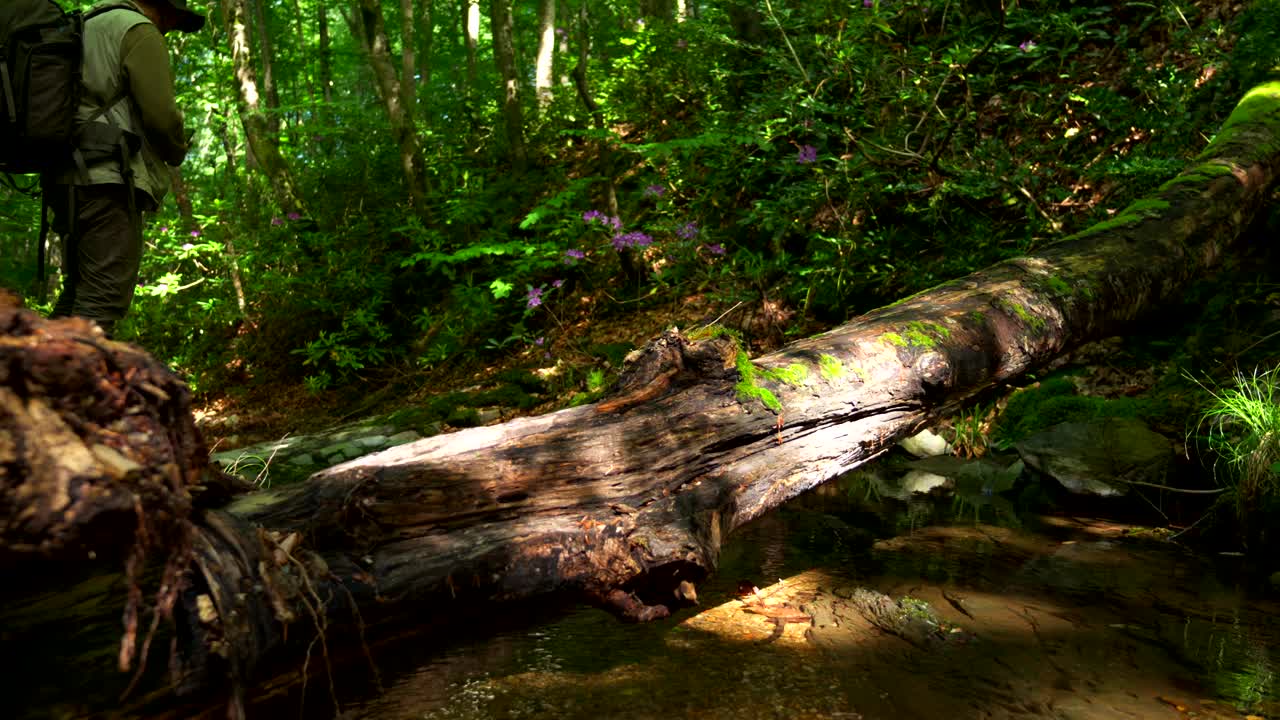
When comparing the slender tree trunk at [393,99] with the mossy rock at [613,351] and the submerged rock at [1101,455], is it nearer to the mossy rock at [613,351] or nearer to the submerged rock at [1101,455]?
the mossy rock at [613,351]

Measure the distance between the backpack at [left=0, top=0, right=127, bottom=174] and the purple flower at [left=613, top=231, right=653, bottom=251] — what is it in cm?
482

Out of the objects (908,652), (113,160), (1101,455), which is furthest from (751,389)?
(113,160)

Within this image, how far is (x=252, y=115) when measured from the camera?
31.9 ft

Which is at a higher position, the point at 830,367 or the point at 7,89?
the point at 7,89

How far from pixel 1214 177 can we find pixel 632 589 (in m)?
4.47

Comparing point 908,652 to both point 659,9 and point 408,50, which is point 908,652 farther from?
point 408,50

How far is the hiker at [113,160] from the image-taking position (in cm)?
328

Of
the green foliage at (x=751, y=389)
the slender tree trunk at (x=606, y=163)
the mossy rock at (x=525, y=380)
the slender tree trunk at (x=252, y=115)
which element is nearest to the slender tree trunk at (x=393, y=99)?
the slender tree trunk at (x=252, y=115)

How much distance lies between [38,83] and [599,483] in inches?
112

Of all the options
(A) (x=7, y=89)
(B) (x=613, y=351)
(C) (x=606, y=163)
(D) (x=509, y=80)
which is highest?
(D) (x=509, y=80)

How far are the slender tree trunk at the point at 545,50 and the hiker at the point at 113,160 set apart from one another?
336 inches

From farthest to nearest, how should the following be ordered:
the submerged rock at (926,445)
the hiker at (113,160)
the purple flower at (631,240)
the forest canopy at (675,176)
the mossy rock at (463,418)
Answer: the purple flower at (631,240)
the mossy rock at (463,418)
the forest canopy at (675,176)
the submerged rock at (926,445)
the hiker at (113,160)

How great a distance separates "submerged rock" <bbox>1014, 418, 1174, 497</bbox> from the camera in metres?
4.16

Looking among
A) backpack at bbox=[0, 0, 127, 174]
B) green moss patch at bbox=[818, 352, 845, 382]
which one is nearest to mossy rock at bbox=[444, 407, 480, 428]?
backpack at bbox=[0, 0, 127, 174]
